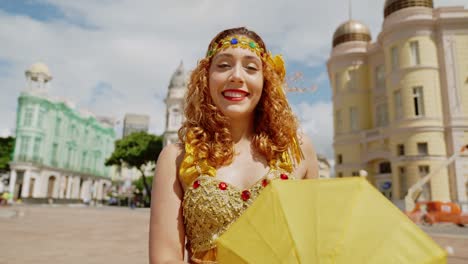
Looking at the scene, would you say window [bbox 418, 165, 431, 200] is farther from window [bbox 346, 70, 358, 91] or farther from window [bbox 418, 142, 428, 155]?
window [bbox 346, 70, 358, 91]

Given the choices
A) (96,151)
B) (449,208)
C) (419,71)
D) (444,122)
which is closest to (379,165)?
(444,122)

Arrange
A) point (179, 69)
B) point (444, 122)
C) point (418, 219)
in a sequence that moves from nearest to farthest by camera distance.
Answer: point (418, 219), point (444, 122), point (179, 69)

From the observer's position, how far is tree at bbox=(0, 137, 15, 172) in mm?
42344

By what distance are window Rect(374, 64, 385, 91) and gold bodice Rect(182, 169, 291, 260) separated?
91.9 feet

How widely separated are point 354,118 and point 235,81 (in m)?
28.2

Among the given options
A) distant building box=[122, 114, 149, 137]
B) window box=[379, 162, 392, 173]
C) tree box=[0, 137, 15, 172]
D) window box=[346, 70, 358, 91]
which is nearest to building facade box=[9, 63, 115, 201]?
tree box=[0, 137, 15, 172]

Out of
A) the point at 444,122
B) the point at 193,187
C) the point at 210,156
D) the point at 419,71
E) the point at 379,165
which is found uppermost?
the point at 419,71

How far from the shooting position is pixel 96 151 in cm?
5516

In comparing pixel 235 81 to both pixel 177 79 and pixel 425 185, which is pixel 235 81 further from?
pixel 177 79

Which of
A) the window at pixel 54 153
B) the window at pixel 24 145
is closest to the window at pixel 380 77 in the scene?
the window at pixel 24 145

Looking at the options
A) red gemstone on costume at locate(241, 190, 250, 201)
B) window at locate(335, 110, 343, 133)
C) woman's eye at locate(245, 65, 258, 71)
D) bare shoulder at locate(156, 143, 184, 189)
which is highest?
window at locate(335, 110, 343, 133)

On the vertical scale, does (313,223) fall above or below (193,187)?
below

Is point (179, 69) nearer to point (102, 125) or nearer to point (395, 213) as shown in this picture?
point (102, 125)

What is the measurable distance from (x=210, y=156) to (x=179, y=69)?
180 ft
